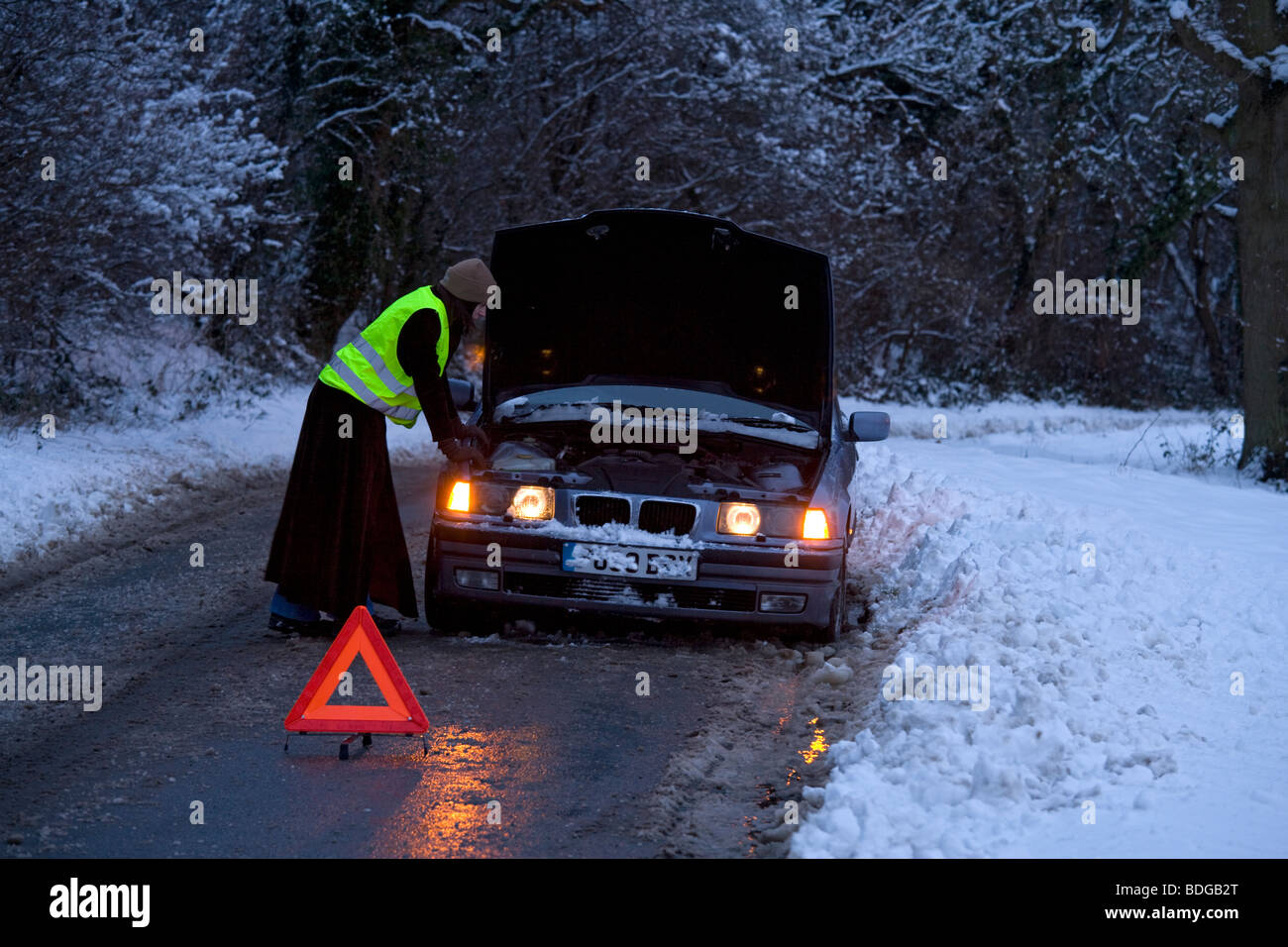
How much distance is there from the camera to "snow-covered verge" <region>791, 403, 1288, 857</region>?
13.9 ft

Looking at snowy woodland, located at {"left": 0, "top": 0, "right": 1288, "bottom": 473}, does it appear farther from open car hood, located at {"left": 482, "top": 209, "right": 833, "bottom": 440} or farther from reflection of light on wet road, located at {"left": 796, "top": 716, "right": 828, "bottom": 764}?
reflection of light on wet road, located at {"left": 796, "top": 716, "right": 828, "bottom": 764}

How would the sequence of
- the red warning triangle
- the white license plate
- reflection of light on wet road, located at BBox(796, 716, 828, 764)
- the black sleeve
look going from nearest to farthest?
the red warning triangle, reflection of light on wet road, located at BBox(796, 716, 828, 764), the white license plate, the black sleeve

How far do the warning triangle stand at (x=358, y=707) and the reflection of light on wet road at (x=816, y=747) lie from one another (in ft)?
4.89

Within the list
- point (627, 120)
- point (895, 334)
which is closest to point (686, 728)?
point (627, 120)

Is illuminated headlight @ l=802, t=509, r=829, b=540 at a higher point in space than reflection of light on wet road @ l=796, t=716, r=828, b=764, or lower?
higher

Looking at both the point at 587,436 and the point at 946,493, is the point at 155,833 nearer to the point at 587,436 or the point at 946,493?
the point at 587,436

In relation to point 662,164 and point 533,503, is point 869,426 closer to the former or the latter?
point 533,503

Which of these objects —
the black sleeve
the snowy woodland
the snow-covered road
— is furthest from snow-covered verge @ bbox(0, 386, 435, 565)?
the black sleeve

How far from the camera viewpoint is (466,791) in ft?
15.6

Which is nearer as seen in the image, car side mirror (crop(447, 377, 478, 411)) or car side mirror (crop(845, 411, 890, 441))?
car side mirror (crop(447, 377, 478, 411))

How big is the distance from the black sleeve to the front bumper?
0.55 metres

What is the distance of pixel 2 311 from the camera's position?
13.8m

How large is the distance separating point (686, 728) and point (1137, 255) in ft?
107

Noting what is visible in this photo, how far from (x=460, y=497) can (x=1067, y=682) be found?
10.4 ft
